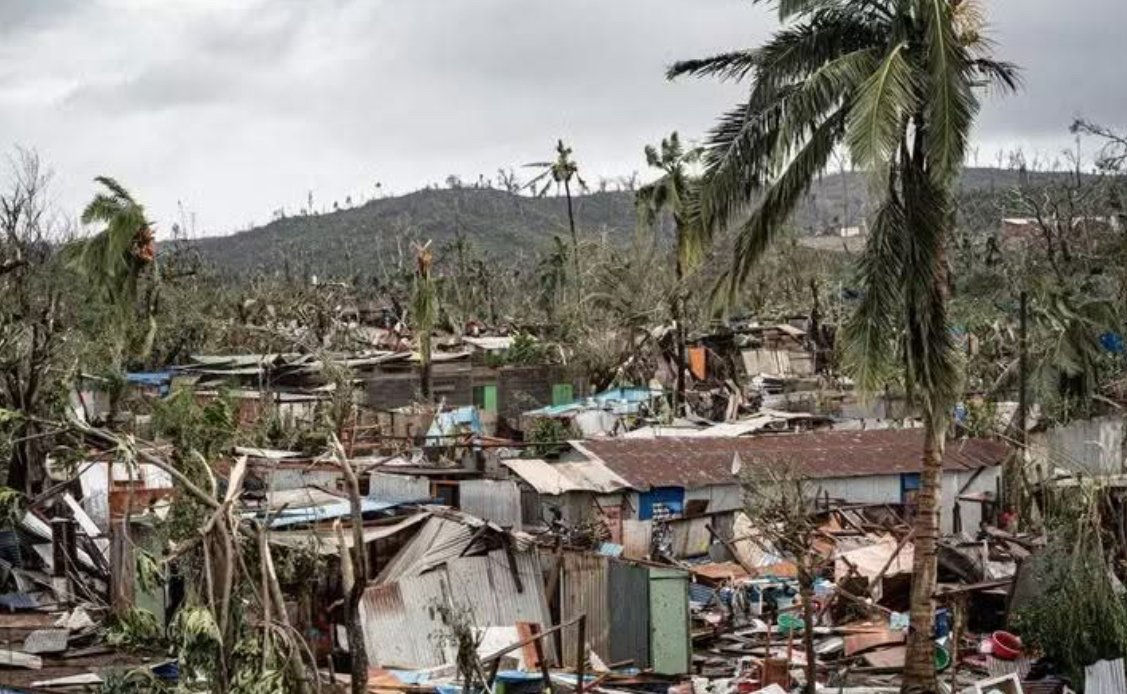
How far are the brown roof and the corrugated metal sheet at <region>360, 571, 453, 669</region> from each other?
20.8 feet

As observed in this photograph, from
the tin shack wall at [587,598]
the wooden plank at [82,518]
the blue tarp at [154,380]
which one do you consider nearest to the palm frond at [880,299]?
the tin shack wall at [587,598]

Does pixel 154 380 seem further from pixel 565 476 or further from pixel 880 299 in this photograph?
pixel 880 299

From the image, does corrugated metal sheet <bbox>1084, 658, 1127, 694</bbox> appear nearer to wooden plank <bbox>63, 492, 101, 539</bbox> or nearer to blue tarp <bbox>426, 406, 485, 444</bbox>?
wooden plank <bbox>63, 492, 101, 539</bbox>

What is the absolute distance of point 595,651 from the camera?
622 inches

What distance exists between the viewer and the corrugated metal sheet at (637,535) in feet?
67.5

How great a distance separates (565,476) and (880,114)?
34.0 ft

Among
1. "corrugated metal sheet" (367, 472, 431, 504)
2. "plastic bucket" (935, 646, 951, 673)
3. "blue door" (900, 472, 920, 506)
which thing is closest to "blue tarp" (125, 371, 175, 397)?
"corrugated metal sheet" (367, 472, 431, 504)

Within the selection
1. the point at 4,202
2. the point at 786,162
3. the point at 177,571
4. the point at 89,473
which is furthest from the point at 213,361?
the point at 786,162

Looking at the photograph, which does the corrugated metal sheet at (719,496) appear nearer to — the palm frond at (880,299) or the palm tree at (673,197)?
the palm tree at (673,197)

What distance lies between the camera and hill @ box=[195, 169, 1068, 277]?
105500mm

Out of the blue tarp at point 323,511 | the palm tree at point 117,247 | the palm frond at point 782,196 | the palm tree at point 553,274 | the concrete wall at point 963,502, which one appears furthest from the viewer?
the palm tree at point 553,274

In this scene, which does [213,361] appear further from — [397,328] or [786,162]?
[786,162]

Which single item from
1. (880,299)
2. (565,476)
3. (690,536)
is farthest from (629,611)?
(690,536)

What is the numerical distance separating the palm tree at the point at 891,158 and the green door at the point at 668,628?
2.80 meters
